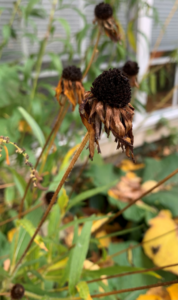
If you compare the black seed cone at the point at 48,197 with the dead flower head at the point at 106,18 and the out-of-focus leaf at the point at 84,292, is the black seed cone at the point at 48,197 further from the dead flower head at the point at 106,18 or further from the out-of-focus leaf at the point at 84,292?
the dead flower head at the point at 106,18

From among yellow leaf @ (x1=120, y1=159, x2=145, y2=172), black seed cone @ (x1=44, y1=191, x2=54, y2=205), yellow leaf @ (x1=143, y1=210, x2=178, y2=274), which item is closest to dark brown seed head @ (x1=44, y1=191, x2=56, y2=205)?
black seed cone @ (x1=44, y1=191, x2=54, y2=205)

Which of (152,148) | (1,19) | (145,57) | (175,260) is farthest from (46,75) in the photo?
(175,260)

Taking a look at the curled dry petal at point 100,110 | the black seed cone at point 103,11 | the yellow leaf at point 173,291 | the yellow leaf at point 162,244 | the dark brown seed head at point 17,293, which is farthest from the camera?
the yellow leaf at point 162,244

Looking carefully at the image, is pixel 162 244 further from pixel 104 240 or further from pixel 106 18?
pixel 106 18

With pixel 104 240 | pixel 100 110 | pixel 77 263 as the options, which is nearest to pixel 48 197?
pixel 77 263

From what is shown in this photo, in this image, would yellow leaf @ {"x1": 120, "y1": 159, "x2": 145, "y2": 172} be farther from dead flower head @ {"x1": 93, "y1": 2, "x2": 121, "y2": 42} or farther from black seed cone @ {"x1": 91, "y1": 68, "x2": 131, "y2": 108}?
black seed cone @ {"x1": 91, "y1": 68, "x2": 131, "y2": 108}

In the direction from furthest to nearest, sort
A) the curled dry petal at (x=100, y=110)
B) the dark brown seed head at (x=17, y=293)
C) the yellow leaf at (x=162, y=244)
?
the yellow leaf at (x=162, y=244)
the dark brown seed head at (x=17, y=293)
the curled dry petal at (x=100, y=110)

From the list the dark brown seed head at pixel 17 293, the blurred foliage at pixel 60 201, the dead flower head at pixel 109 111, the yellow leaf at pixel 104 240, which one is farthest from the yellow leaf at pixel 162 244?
the dead flower head at pixel 109 111
